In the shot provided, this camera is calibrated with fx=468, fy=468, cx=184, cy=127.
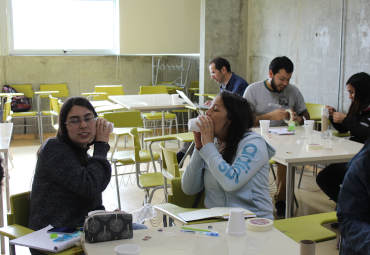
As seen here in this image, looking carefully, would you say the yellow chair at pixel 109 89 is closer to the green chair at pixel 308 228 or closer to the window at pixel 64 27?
the window at pixel 64 27

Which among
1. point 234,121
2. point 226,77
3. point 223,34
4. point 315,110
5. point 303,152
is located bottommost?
point 303,152

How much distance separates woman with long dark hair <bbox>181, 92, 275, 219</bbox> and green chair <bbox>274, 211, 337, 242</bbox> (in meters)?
0.17

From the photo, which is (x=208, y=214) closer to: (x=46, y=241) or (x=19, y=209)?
(x=46, y=241)

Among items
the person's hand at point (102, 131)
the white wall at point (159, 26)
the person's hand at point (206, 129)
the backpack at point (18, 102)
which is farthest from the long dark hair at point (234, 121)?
the white wall at point (159, 26)

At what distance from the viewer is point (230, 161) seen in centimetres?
243

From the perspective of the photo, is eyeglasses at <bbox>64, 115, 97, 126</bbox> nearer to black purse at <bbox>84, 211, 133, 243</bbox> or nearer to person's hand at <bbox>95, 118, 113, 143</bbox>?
person's hand at <bbox>95, 118, 113, 143</bbox>

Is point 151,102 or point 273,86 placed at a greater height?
→ point 273,86

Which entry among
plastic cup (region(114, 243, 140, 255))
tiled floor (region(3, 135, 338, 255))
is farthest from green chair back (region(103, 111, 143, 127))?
plastic cup (region(114, 243, 140, 255))

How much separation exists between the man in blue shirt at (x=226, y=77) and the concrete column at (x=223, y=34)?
2.51 m

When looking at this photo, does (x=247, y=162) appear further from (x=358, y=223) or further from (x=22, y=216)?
(x=22, y=216)

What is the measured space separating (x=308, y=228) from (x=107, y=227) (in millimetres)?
920

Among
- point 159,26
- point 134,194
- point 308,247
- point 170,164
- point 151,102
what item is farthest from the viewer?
point 159,26

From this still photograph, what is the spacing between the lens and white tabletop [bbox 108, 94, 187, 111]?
583 centimetres

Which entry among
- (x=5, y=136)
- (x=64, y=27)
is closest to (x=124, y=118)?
(x=5, y=136)
